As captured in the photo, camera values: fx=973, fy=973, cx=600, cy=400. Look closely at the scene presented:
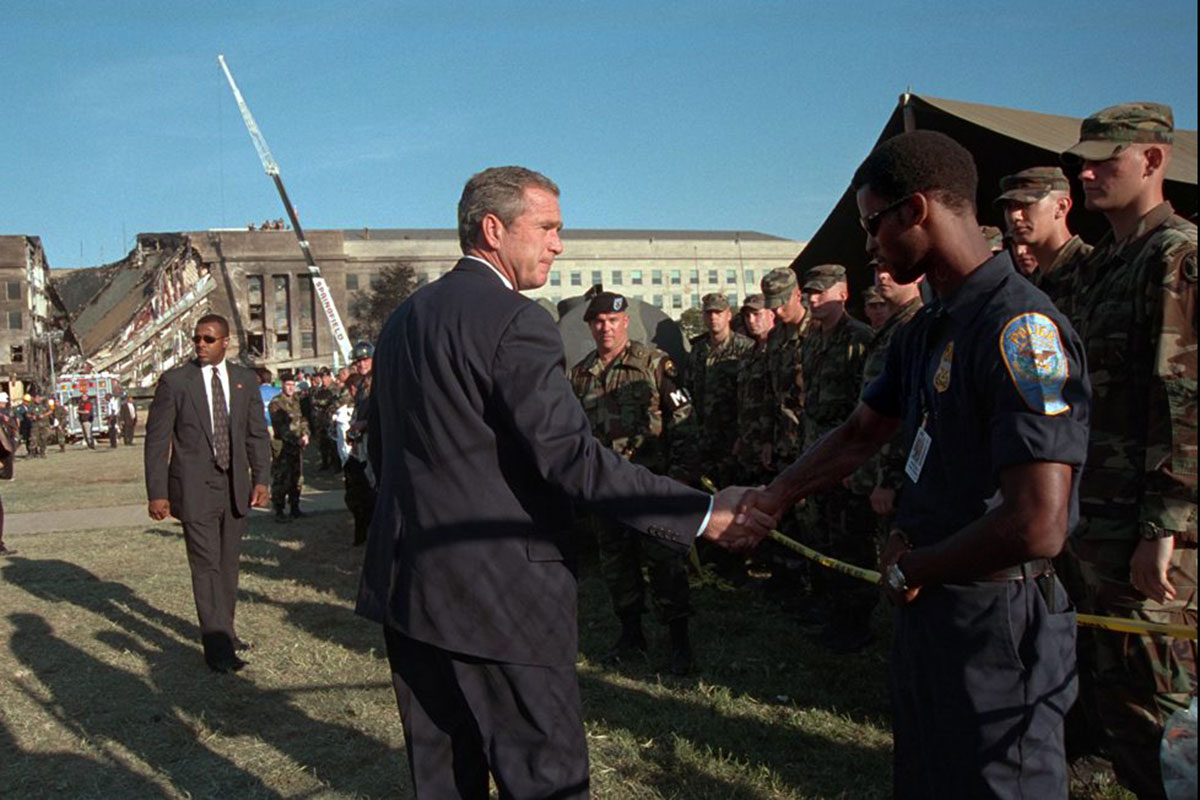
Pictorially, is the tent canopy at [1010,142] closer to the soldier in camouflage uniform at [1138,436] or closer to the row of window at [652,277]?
the soldier in camouflage uniform at [1138,436]

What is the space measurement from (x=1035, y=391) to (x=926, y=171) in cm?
54

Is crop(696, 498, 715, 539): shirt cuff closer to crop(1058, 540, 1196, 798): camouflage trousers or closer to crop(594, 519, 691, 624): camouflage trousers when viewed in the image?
crop(1058, 540, 1196, 798): camouflage trousers

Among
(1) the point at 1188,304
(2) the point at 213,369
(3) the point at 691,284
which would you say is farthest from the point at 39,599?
(3) the point at 691,284

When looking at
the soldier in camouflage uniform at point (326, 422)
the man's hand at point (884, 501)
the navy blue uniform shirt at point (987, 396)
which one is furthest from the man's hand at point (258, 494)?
the soldier in camouflage uniform at point (326, 422)

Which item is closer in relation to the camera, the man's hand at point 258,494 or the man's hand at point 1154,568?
the man's hand at point 1154,568

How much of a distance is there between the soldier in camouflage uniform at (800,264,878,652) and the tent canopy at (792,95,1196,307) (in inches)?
68.4

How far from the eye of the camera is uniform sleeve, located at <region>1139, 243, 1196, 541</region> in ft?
9.08

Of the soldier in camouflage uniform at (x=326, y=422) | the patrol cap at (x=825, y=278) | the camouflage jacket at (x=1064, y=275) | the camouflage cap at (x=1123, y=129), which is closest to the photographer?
the camouflage cap at (x=1123, y=129)

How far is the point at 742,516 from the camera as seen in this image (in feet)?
9.61

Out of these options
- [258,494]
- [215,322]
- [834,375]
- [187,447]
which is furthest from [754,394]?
[187,447]

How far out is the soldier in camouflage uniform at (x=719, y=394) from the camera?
9031 millimetres

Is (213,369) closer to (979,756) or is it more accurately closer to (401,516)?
(401,516)

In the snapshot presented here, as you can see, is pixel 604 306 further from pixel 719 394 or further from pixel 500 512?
pixel 500 512

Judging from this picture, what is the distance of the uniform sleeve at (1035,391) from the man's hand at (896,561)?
1.12 ft
